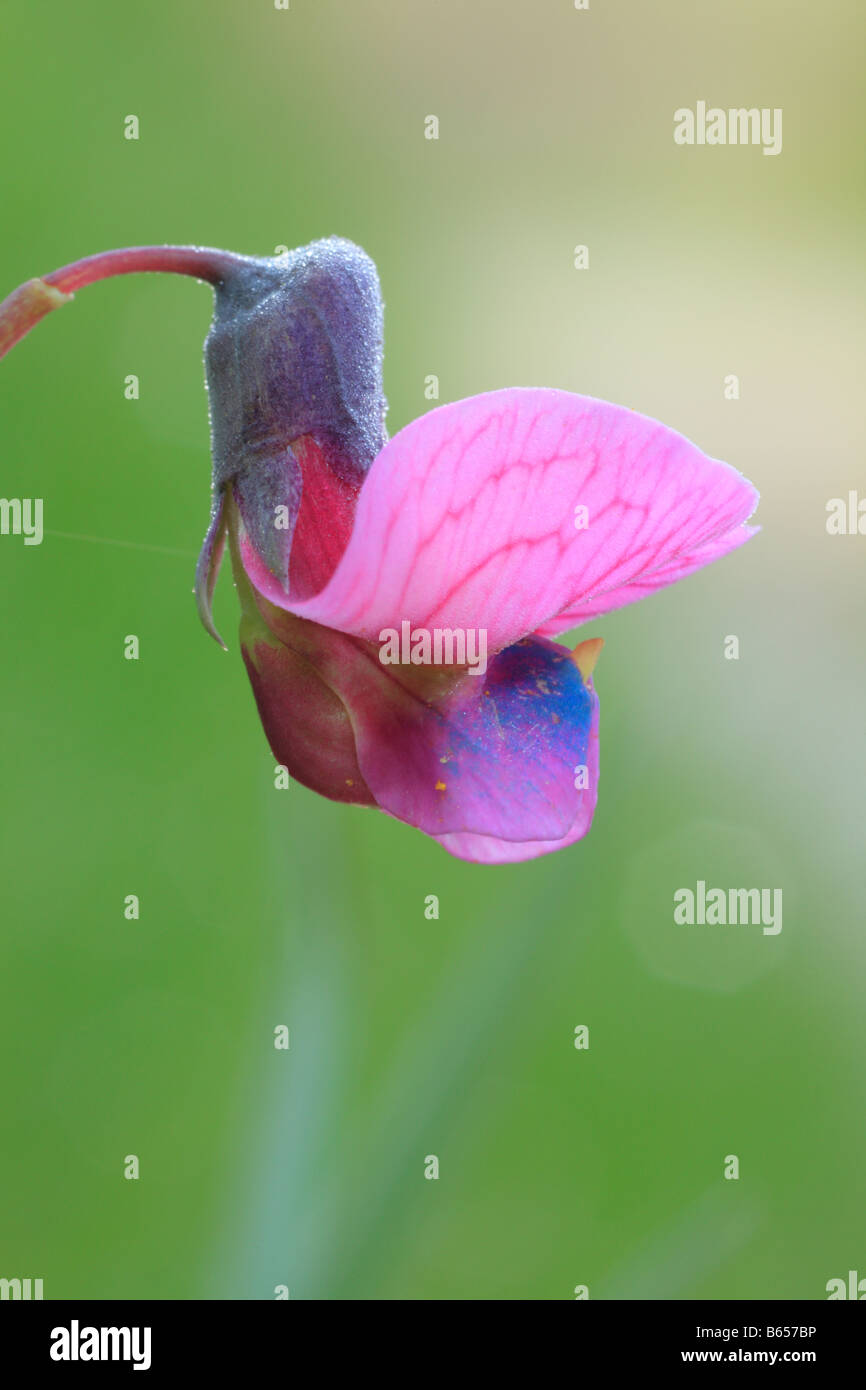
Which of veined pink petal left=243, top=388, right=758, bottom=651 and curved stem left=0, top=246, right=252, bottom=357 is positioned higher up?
curved stem left=0, top=246, right=252, bottom=357

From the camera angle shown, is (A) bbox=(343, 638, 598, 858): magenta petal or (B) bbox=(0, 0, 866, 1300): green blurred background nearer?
(A) bbox=(343, 638, 598, 858): magenta petal
